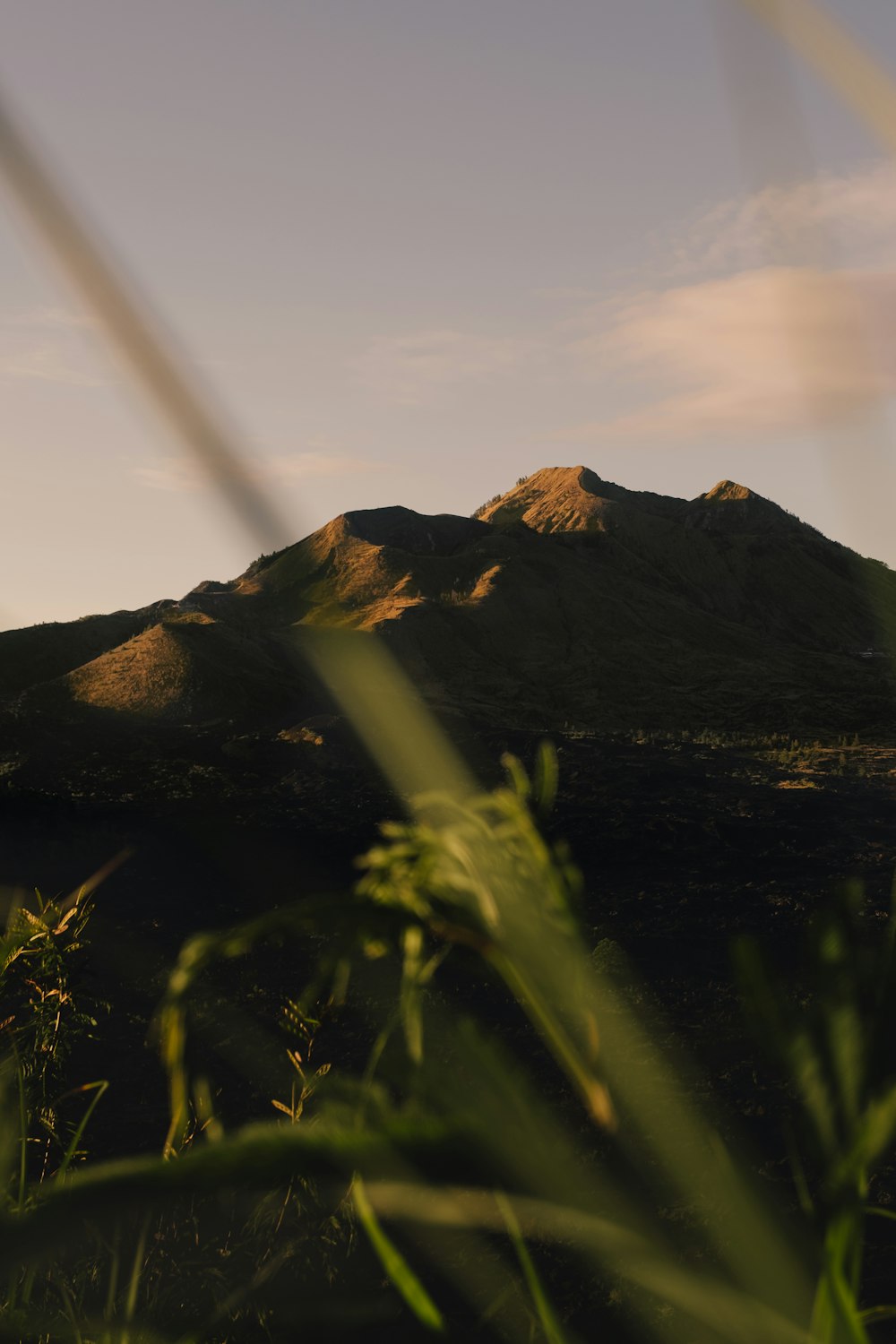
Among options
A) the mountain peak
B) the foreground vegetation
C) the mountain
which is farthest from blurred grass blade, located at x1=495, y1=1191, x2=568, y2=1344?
the mountain peak

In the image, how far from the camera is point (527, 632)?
4284 cm

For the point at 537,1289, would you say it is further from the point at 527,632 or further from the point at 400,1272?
the point at 527,632

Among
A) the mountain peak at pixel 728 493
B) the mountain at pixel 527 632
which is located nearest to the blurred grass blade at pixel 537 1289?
the mountain at pixel 527 632

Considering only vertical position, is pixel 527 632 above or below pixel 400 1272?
above

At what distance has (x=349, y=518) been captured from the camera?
58.0 metres

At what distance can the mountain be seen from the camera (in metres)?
31.3

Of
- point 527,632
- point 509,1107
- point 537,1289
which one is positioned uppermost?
point 527,632

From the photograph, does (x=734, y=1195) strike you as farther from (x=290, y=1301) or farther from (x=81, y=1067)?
(x=81, y=1067)

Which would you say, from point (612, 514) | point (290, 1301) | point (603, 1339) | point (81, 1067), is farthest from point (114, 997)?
point (612, 514)

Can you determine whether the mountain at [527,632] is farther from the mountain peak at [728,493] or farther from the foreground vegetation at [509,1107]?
the foreground vegetation at [509,1107]

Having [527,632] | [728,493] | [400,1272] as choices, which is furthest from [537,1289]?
[728,493]

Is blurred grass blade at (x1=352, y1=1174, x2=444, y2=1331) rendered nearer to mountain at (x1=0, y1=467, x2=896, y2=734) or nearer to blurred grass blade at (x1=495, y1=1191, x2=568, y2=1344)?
blurred grass blade at (x1=495, y1=1191, x2=568, y2=1344)

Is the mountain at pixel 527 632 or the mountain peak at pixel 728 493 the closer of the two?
the mountain at pixel 527 632

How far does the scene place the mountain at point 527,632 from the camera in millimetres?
31281
